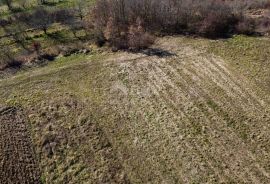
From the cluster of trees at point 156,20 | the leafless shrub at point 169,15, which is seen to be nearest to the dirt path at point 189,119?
the cluster of trees at point 156,20

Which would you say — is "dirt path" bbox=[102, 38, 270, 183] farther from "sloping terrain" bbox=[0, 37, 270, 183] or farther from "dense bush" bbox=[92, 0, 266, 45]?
"dense bush" bbox=[92, 0, 266, 45]

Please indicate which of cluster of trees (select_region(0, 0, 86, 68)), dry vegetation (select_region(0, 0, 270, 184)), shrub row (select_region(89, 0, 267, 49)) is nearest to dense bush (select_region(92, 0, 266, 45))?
shrub row (select_region(89, 0, 267, 49))

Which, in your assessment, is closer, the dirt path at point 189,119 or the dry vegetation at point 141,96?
the dirt path at point 189,119

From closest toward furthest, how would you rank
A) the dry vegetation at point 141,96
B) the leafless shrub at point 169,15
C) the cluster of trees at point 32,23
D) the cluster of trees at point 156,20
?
the dry vegetation at point 141,96 < the cluster of trees at point 156,20 < the leafless shrub at point 169,15 < the cluster of trees at point 32,23

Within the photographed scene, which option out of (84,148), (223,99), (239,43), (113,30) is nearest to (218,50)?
(239,43)

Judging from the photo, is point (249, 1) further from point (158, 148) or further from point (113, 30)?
point (158, 148)

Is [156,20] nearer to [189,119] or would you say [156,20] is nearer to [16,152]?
[189,119]

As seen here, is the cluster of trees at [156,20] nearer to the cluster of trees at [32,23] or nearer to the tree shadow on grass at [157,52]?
the cluster of trees at [32,23]
